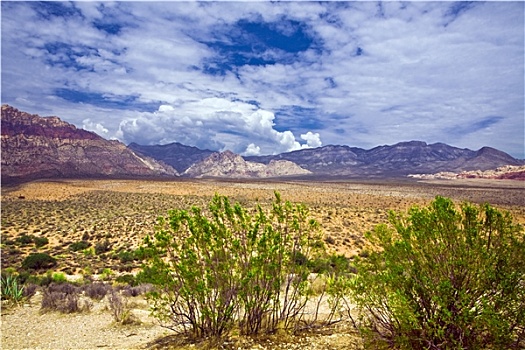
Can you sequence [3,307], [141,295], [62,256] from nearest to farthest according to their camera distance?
[3,307], [141,295], [62,256]

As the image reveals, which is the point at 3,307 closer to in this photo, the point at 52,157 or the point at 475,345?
the point at 475,345

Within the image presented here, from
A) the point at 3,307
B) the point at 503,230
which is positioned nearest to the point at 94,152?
the point at 3,307

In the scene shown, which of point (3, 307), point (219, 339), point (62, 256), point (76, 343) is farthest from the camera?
point (62, 256)

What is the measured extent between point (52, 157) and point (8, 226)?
119 meters

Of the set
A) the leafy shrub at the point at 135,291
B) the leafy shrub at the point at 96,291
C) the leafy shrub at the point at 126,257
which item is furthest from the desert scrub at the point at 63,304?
the leafy shrub at the point at 126,257

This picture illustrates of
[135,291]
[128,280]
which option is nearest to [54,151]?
[128,280]

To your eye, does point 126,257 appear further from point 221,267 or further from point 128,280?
point 221,267

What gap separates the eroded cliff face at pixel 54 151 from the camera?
393 feet

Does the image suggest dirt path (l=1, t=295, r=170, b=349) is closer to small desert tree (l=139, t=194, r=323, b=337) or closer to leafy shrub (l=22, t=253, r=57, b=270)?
small desert tree (l=139, t=194, r=323, b=337)

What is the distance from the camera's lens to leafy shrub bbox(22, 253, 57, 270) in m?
18.4

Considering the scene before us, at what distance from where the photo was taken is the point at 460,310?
5.47 m

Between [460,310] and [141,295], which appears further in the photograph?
[141,295]

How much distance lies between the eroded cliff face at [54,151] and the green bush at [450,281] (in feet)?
413

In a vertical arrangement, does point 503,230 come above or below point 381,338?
above
